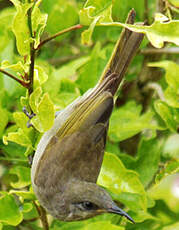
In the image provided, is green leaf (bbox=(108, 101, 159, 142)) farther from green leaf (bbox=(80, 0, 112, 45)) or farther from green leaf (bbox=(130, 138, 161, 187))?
green leaf (bbox=(80, 0, 112, 45))

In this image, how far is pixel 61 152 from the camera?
2041 millimetres

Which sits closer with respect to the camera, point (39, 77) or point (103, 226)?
point (39, 77)

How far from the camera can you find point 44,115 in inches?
62.4

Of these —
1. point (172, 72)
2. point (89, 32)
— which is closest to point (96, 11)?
point (89, 32)

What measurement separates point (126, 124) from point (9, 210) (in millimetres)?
710

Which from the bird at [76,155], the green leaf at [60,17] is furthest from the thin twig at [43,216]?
the green leaf at [60,17]

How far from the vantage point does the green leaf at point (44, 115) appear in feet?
5.02

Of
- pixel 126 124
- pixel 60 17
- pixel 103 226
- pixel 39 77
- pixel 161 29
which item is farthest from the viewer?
pixel 60 17

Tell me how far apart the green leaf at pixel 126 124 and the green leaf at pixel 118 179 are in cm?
27

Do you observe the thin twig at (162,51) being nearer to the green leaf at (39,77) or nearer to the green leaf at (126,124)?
the green leaf at (126,124)

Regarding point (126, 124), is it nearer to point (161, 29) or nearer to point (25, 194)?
point (25, 194)

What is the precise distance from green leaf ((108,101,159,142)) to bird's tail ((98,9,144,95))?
0.21m

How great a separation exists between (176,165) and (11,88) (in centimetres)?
88

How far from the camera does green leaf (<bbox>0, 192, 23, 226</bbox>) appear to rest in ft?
6.03
